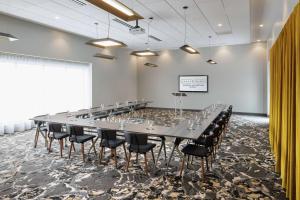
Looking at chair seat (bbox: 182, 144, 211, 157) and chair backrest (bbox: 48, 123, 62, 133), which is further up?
chair backrest (bbox: 48, 123, 62, 133)

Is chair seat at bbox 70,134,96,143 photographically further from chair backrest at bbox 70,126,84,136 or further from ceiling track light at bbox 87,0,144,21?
ceiling track light at bbox 87,0,144,21

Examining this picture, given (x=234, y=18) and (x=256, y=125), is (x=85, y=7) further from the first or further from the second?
(x=256, y=125)

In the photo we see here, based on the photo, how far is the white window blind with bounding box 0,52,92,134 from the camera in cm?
725

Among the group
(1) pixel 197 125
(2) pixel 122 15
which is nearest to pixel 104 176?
(1) pixel 197 125

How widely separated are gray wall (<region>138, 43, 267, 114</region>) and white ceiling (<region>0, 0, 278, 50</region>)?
2.18m

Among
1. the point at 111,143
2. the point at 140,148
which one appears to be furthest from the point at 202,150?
the point at 111,143

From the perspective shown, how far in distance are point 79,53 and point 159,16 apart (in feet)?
15.1

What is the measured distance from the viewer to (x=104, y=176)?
3.98m

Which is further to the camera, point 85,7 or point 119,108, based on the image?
point 119,108

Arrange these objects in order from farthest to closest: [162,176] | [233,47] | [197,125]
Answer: [233,47]
[197,125]
[162,176]

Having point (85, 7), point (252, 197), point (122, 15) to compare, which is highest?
point (85, 7)

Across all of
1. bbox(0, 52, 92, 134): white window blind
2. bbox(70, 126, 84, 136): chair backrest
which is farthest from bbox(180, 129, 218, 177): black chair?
bbox(0, 52, 92, 134): white window blind

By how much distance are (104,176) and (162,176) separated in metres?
1.09

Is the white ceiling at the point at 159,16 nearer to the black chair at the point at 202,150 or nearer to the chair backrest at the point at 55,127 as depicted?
the chair backrest at the point at 55,127
